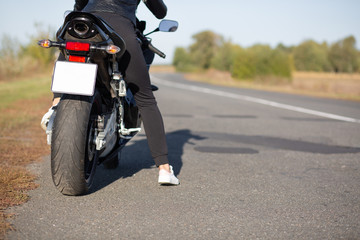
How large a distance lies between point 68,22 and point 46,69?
2686 centimetres

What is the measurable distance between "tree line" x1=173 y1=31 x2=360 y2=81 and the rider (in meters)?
36.3

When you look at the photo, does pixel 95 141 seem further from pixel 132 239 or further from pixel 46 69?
pixel 46 69

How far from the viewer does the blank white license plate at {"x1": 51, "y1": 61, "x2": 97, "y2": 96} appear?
9.13 ft

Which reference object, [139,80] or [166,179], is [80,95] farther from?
[166,179]

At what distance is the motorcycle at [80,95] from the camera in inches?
110

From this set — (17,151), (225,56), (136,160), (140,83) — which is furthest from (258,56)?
(140,83)

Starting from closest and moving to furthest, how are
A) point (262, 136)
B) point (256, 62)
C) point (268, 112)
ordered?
1. point (262, 136)
2. point (268, 112)
3. point (256, 62)

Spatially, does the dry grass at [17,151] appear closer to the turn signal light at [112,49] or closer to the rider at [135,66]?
the rider at [135,66]

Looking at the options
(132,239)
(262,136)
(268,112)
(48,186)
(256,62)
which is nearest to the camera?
(132,239)

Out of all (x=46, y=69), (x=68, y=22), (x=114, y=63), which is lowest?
(x=46, y=69)

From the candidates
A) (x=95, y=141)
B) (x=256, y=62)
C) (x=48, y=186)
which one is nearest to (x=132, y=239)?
(x=95, y=141)

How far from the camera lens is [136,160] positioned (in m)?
4.72

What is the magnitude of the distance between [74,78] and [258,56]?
38.3m

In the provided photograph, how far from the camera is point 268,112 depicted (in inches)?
419
